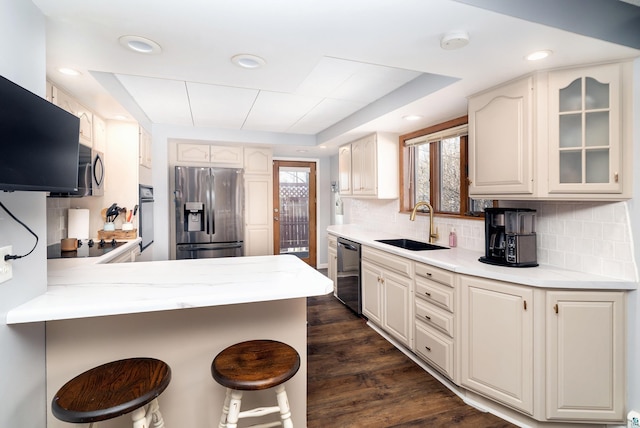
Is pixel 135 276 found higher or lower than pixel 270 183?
lower

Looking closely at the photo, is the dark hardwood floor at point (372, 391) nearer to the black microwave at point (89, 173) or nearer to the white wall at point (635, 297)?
the white wall at point (635, 297)

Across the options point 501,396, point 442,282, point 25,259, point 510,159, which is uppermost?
point 510,159

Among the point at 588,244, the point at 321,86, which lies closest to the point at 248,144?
the point at 321,86

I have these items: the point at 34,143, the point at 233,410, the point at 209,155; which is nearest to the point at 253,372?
the point at 233,410

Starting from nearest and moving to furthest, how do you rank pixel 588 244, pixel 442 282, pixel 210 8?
pixel 210 8 < pixel 588 244 < pixel 442 282

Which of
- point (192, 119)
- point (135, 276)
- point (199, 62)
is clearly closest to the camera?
point (135, 276)

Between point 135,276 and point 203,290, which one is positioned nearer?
point 203,290

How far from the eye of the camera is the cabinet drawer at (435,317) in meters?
2.27

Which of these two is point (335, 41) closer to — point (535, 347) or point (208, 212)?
point (535, 347)

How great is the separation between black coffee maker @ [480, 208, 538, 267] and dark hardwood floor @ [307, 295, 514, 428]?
1001 millimetres

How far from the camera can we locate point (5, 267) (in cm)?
112

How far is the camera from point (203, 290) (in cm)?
136

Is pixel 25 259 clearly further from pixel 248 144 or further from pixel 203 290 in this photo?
pixel 248 144

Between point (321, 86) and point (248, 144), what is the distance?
218 centimetres
